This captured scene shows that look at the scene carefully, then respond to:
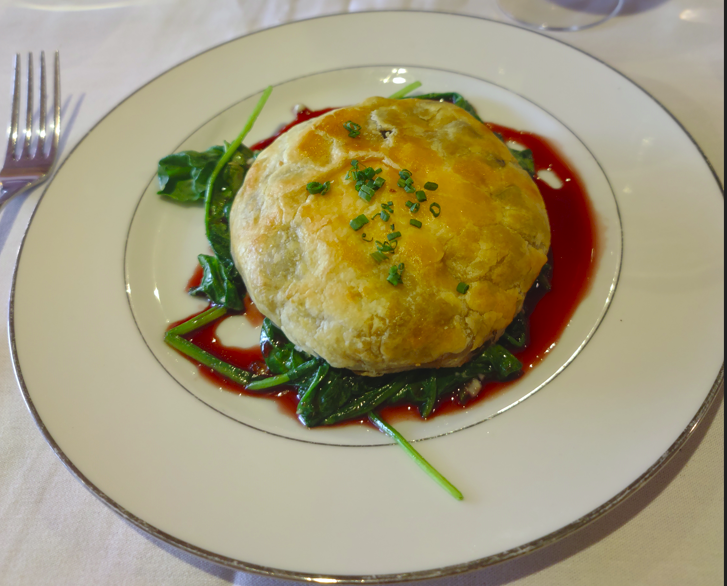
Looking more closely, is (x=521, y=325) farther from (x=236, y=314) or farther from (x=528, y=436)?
(x=236, y=314)

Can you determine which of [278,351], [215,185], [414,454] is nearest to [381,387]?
[414,454]

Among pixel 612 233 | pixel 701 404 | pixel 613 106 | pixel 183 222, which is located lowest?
pixel 183 222

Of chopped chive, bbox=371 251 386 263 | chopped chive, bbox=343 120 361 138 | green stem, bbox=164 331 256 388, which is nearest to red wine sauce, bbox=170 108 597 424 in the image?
green stem, bbox=164 331 256 388

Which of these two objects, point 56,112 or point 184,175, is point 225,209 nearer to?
point 184,175

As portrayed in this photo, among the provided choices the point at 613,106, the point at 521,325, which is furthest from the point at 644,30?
the point at 521,325

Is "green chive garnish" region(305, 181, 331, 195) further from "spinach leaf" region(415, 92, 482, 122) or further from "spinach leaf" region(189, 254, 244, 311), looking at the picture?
"spinach leaf" region(415, 92, 482, 122)

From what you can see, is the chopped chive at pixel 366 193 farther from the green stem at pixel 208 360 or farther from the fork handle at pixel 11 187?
the fork handle at pixel 11 187

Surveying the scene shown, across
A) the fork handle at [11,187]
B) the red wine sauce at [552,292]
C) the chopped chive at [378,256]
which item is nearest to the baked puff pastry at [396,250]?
the chopped chive at [378,256]
